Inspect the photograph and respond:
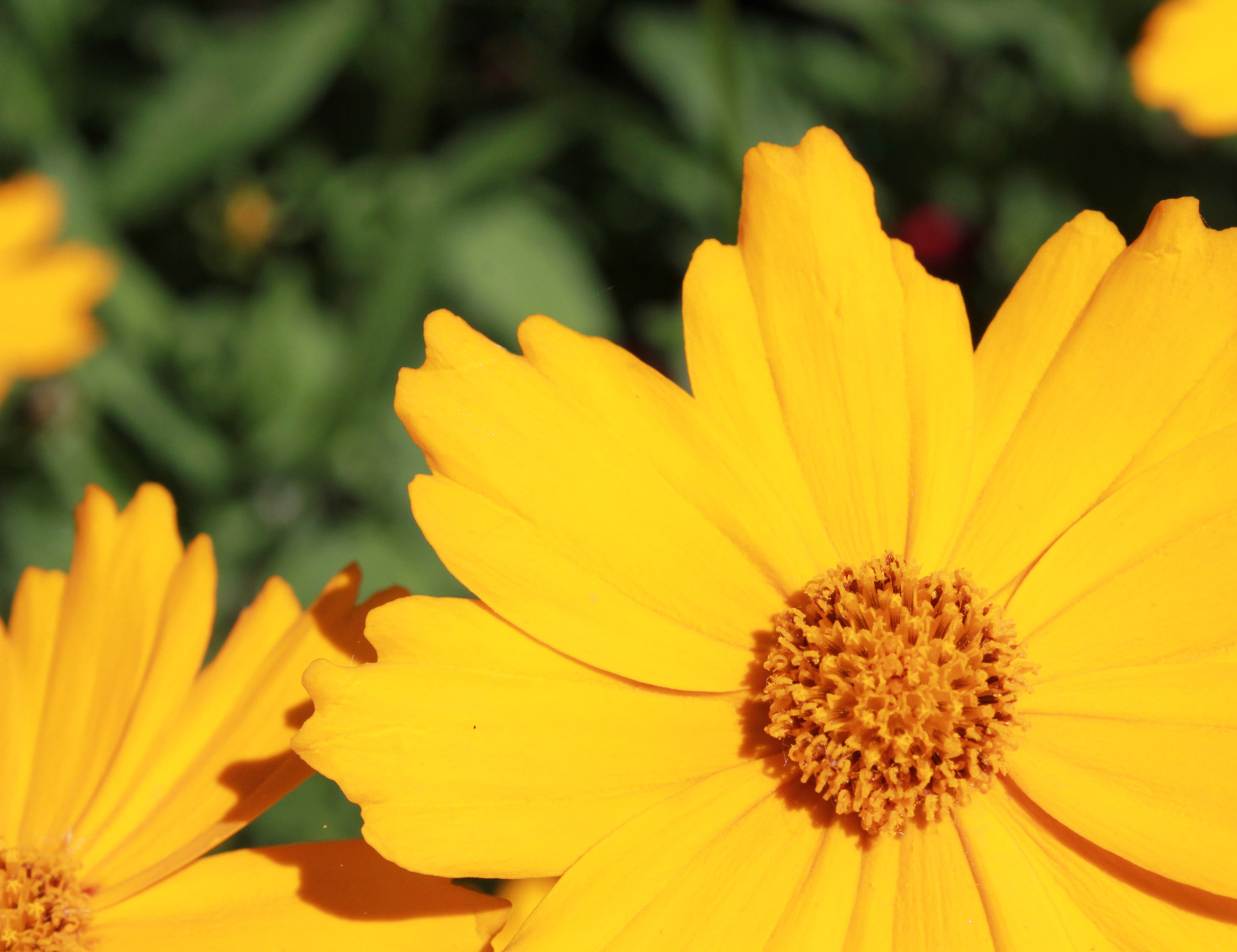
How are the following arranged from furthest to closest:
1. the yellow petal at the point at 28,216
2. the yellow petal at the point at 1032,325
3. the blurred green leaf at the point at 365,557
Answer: the yellow petal at the point at 28,216, the blurred green leaf at the point at 365,557, the yellow petal at the point at 1032,325

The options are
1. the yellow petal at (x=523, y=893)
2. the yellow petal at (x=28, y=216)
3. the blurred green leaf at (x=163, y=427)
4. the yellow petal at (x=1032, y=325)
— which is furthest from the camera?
the yellow petal at (x=28, y=216)

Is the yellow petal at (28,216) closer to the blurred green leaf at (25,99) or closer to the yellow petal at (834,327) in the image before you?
the blurred green leaf at (25,99)

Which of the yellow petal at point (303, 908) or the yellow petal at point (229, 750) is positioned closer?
the yellow petal at point (303, 908)

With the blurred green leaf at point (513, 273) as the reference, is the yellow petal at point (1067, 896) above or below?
below

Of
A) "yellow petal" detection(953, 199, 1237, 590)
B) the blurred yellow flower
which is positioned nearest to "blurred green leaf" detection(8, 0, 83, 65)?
the blurred yellow flower

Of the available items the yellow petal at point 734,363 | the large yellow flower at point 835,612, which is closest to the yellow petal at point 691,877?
the large yellow flower at point 835,612

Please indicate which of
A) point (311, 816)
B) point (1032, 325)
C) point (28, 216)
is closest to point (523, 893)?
point (311, 816)
